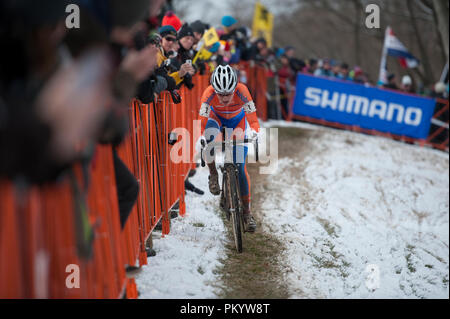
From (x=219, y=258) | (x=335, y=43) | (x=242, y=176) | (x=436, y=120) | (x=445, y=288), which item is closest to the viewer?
(x=219, y=258)

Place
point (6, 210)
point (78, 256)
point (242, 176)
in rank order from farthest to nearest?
point (242, 176)
point (78, 256)
point (6, 210)

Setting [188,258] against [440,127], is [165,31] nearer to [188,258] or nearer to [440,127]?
[188,258]

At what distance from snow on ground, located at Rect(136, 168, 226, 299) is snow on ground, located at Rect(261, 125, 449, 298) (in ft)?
2.94

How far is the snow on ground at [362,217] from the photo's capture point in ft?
20.3

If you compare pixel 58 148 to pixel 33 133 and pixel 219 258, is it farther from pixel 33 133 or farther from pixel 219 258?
pixel 219 258

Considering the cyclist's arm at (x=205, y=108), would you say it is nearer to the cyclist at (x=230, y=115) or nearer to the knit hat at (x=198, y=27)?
the cyclist at (x=230, y=115)

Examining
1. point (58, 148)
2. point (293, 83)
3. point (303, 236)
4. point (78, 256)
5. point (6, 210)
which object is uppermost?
point (293, 83)

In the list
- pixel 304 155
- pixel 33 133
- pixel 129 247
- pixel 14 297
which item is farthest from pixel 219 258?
pixel 304 155

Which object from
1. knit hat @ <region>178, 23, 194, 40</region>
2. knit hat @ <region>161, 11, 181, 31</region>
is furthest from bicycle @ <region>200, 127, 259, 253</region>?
knit hat @ <region>161, 11, 181, 31</region>

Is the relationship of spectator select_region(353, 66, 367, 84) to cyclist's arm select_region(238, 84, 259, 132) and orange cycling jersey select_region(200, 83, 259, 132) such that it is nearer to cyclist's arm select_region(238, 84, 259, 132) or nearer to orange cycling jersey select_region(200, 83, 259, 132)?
orange cycling jersey select_region(200, 83, 259, 132)

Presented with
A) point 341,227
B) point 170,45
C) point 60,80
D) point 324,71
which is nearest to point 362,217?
point 341,227

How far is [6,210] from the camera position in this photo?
256 cm

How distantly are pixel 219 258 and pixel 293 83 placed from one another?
10.8 m

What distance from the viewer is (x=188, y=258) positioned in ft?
18.2
